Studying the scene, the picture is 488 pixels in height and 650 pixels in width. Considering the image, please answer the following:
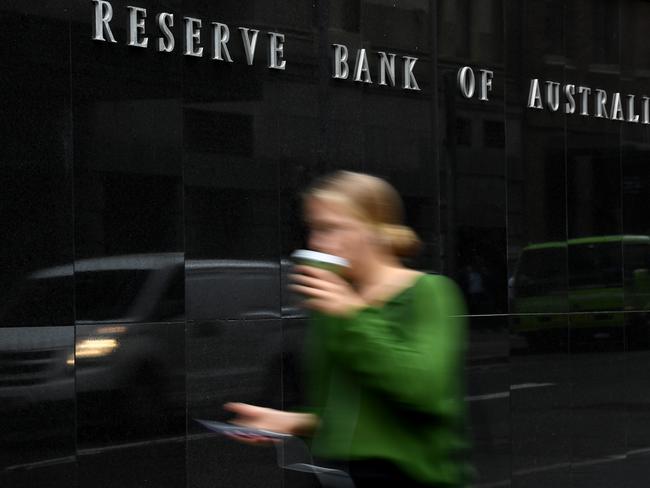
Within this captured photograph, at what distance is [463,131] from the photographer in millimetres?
10336

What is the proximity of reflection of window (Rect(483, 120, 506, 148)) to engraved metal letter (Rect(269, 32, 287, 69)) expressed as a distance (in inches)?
86.6

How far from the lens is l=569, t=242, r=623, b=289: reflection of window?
11281 mm

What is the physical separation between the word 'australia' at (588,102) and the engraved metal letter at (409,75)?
4.44 ft

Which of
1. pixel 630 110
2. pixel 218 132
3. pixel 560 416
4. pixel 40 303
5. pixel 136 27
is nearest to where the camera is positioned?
pixel 40 303

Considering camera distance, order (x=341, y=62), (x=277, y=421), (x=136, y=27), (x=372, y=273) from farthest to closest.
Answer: (x=341, y=62)
(x=136, y=27)
(x=277, y=421)
(x=372, y=273)

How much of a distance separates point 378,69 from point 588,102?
2.55 meters

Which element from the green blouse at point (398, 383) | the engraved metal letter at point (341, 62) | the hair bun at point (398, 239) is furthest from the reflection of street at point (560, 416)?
the green blouse at point (398, 383)

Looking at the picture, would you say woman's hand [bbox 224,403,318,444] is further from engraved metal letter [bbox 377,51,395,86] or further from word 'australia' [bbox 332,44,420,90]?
engraved metal letter [bbox 377,51,395,86]

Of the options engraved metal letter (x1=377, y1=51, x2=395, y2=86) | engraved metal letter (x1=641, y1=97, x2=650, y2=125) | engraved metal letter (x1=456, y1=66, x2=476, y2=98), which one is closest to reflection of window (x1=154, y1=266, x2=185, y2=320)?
engraved metal letter (x1=377, y1=51, x2=395, y2=86)

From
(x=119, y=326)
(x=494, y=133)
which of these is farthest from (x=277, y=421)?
(x=494, y=133)

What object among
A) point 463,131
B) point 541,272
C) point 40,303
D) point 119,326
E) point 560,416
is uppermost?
point 463,131

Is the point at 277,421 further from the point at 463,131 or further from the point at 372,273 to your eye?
the point at 463,131

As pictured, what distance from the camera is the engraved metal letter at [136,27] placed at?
7992 millimetres

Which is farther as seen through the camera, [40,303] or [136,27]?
[136,27]
